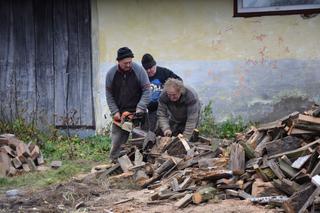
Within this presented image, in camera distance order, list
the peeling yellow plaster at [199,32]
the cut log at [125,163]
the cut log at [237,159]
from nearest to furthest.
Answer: the cut log at [237,159] < the cut log at [125,163] < the peeling yellow plaster at [199,32]

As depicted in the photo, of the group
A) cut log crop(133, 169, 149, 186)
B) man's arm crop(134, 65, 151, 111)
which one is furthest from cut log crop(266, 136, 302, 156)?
man's arm crop(134, 65, 151, 111)

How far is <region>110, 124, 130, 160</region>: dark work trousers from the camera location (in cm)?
1074

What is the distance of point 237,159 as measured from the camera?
830 cm

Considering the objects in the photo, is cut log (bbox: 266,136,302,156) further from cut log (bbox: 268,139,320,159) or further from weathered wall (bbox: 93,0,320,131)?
weathered wall (bbox: 93,0,320,131)

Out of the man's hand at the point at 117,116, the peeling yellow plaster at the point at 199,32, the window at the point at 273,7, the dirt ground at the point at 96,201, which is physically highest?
the window at the point at 273,7

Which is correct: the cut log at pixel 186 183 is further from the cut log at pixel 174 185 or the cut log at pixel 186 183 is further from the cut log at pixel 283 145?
the cut log at pixel 283 145

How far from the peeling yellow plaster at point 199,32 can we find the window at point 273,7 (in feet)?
0.33

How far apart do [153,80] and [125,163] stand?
1955mm

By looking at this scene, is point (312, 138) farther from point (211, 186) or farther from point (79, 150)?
point (79, 150)

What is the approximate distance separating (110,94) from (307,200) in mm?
4480

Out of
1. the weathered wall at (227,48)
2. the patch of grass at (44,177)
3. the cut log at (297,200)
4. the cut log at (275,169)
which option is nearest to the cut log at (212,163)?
the cut log at (275,169)

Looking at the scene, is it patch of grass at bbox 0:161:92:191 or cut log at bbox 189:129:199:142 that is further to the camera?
cut log at bbox 189:129:199:142

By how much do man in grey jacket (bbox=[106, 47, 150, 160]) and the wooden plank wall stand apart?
2.83 meters

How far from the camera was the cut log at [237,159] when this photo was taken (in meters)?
8.13
